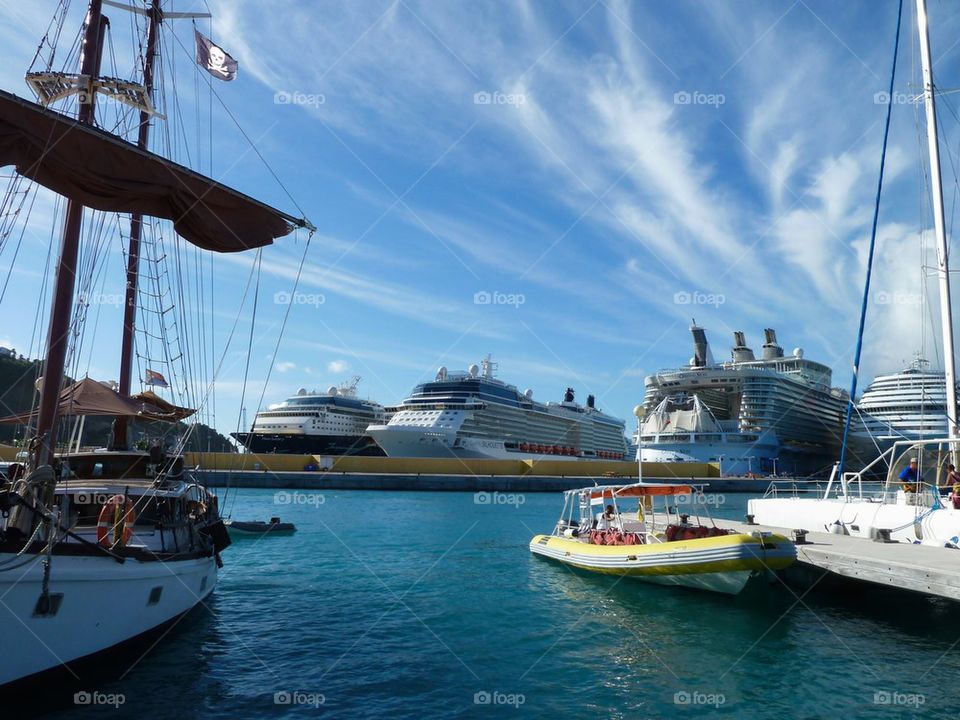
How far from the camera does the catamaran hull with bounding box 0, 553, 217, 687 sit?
8219 millimetres

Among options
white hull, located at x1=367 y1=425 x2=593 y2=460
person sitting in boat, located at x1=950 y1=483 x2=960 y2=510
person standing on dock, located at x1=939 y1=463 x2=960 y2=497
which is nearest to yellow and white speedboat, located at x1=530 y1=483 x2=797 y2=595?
person sitting in boat, located at x1=950 y1=483 x2=960 y2=510

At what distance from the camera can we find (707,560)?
15.8 m

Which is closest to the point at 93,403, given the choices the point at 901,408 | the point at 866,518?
the point at 866,518

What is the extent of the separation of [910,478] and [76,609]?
2125 cm

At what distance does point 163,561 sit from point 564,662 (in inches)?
286

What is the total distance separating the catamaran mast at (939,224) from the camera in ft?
70.3

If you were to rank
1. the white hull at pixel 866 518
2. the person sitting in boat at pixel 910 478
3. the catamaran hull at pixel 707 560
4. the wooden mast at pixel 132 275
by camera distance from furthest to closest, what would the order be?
the wooden mast at pixel 132 275, the person sitting in boat at pixel 910 478, the white hull at pixel 866 518, the catamaran hull at pixel 707 560

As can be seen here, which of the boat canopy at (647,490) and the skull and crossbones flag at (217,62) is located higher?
the skull and crossbones flag at (217,62)

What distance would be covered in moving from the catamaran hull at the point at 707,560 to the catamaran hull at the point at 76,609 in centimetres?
1141

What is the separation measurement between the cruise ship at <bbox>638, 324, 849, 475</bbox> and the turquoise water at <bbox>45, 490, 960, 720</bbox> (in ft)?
224

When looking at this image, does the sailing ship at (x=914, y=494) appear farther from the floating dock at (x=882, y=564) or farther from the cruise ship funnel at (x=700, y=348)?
the cruise ship funnel at (x=700, y=348)

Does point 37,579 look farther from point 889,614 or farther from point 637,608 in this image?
point 889,614

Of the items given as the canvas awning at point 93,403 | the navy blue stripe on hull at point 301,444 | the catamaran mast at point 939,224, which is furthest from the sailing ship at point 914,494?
the navy blue stripe on hull at point 301,444

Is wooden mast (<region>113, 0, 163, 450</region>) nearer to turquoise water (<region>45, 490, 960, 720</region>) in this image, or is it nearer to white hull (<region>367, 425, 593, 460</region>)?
turquoise water (<region>45, 490, 960, 720</region>)
